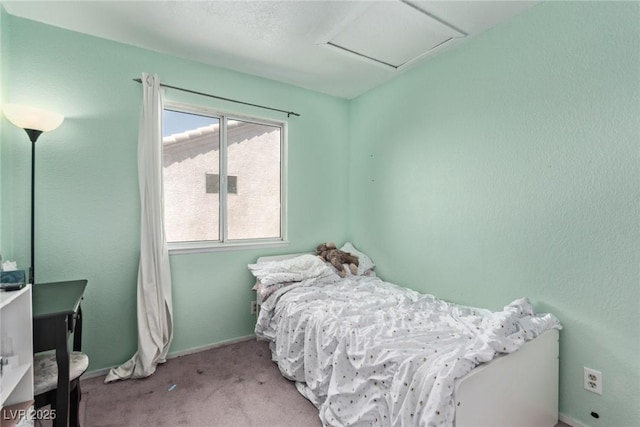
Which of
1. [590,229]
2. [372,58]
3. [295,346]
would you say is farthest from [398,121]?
[295,346]

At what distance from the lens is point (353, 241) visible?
11.5 ft

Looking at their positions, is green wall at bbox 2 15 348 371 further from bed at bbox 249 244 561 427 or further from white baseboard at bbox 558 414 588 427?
white baseboard at bbox 558 414 588 427

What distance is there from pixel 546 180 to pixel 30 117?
3.21 meters

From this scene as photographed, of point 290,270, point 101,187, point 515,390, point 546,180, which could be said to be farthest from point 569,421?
point 101,187

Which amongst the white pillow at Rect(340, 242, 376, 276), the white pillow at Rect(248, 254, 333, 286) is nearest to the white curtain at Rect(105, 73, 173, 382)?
the white pillow at Rect(248, 254, 333, 286)

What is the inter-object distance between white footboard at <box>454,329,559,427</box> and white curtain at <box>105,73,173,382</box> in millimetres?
2151

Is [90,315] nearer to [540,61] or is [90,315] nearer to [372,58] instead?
[372,58]

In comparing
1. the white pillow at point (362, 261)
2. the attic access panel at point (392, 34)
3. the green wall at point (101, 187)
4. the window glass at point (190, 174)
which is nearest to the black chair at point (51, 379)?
the green wall at point (101, 187)

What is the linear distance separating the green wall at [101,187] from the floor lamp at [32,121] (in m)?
0.11

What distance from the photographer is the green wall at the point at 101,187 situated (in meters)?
2.06

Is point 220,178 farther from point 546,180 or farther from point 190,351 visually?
point 546,180

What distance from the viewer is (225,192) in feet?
9.43

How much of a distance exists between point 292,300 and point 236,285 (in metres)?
0.78

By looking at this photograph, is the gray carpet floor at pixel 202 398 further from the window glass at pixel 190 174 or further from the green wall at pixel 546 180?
the green wall at pixel 546 180
